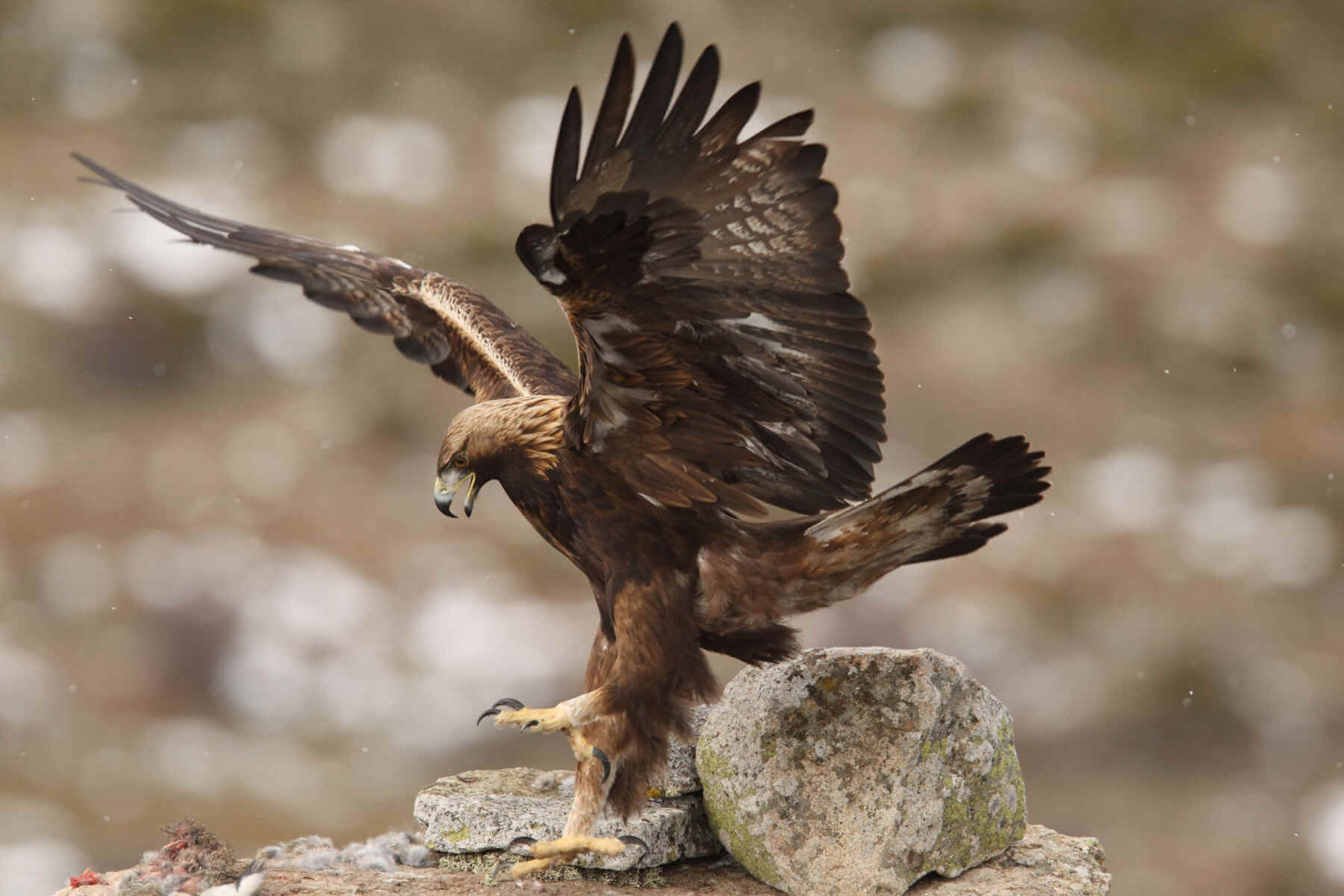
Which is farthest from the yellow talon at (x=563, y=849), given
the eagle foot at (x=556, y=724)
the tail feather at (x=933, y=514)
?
the tail feather at (x=933, y=514)

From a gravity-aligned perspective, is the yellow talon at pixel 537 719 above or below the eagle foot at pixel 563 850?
above

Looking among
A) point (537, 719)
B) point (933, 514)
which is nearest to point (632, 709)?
point (537, 719)

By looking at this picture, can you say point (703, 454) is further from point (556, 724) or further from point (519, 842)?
point (519, 842)

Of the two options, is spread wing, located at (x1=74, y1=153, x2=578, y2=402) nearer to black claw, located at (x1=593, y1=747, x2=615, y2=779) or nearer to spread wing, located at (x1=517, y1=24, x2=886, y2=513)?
spread wing, located at (x1=517, y1=24, x2=886, y2=513)

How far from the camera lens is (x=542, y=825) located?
15.3 ft

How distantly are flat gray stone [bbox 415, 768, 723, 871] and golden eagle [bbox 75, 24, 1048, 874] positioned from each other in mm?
366

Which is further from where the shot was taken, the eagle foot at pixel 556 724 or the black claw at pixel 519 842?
the black claw at pixel 519 842

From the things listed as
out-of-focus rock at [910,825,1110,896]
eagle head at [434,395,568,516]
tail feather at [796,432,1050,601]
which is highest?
eagle head at [434,395,568,516]

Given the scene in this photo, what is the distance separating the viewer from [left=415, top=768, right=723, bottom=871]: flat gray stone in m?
4.65

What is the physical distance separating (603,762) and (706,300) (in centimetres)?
150

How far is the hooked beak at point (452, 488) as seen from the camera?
446 centimetres

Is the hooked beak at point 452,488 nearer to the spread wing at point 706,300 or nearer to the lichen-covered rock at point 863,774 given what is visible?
the spread wing at point 706,300

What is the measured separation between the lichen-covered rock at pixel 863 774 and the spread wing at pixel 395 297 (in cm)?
155

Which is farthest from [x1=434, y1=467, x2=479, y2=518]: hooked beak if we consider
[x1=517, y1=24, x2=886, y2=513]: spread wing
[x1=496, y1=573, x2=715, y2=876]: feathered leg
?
[x1=496, y1=573, x2=715, y2=876]: feathered leg
